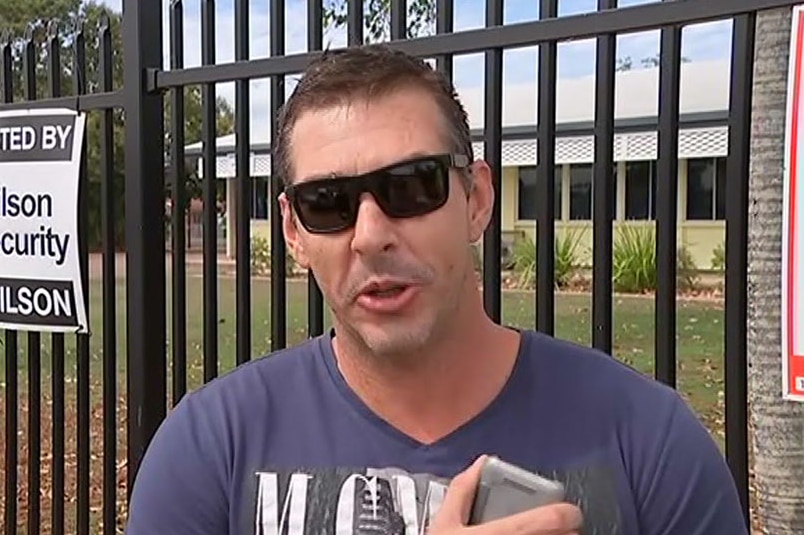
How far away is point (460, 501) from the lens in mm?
1330

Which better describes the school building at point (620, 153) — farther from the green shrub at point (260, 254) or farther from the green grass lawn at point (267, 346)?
the green grass lawn at point (267, 346)

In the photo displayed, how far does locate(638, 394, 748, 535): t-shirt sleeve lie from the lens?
144 cm

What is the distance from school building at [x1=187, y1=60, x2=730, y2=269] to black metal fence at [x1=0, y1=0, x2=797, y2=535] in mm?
662

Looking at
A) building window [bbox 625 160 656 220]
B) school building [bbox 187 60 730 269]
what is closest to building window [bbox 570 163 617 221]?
school building [bbox 187 60 730 269]

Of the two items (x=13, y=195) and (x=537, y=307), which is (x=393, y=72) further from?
(x=13, y=195)

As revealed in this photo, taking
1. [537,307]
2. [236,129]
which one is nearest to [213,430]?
[537,307]

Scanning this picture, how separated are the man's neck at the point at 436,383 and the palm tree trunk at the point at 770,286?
2.86 ft

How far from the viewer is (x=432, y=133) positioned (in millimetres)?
1540

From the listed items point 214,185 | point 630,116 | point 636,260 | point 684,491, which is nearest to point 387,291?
point 684,491

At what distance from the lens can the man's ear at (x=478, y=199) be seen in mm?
1616

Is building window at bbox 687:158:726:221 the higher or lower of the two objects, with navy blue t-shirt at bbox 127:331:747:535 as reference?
higher

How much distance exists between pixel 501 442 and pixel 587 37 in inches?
50.0

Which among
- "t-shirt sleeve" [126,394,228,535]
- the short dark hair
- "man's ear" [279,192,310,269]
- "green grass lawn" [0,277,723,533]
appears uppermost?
the short dark hair

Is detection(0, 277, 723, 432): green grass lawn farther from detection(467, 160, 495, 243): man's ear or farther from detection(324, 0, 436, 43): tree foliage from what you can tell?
detection(467, 160, 495, 243): man's ear
